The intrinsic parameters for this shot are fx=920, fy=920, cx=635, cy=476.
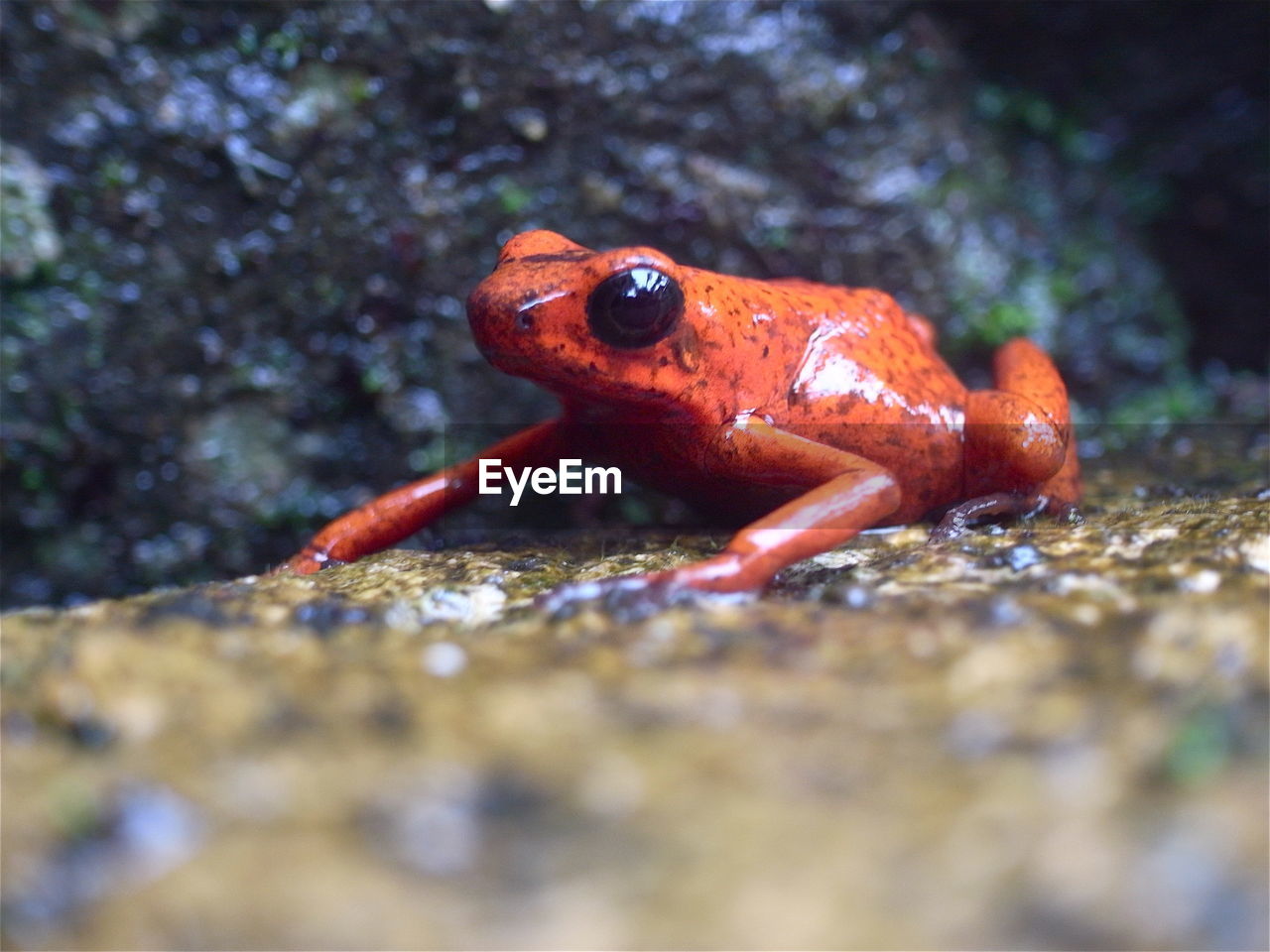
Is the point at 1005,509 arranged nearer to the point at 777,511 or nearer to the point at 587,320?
the point at 777,511

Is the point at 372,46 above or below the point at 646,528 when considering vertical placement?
above

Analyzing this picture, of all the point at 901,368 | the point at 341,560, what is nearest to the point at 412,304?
the point at 341,560

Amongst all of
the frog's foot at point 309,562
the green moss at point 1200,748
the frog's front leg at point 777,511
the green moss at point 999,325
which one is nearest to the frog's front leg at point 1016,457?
the frog's front leg at point 777,511

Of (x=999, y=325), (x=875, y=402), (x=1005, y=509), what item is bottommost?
(x=1005, y=509)

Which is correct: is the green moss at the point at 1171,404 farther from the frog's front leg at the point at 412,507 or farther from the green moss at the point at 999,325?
the frog's front leg at the point at 412,507

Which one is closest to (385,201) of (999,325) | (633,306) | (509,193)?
(509,193)

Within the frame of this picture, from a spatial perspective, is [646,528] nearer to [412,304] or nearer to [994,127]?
[412,304]

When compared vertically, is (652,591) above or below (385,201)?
below

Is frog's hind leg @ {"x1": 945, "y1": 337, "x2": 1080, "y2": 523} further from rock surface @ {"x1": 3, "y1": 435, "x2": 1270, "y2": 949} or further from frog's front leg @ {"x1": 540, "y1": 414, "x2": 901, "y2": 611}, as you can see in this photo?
rock surface @ {"x1": 3, "y1": 435, "x2": 1270, "y2": 949}
